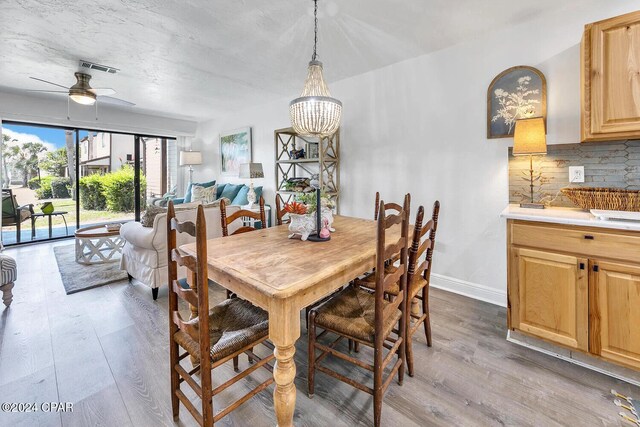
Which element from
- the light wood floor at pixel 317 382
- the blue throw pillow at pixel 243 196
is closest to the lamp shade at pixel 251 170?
the blue throw pillow at pixel 243 196

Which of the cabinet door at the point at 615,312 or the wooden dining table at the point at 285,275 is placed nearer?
the wooden dining table at the point at 285,275

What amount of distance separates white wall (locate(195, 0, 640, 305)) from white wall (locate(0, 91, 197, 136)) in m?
3.88

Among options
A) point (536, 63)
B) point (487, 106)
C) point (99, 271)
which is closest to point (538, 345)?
point (487, 106)

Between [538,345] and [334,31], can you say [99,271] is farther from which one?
[538,345]

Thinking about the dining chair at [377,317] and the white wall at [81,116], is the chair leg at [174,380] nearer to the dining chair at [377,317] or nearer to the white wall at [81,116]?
the dining chair at [377,317]

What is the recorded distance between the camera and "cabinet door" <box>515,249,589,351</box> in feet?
5.58

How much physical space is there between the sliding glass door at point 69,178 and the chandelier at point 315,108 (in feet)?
16.3

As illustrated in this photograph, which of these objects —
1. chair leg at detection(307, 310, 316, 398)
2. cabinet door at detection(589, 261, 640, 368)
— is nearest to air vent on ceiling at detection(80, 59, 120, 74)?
chair leg at detection(307, 310, 316, 398)

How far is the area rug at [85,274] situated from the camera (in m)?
3.01

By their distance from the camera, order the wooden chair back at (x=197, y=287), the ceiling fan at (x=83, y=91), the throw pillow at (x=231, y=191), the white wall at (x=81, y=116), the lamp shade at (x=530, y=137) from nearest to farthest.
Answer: the wooden chair back at (x=197, y=287)
the lamp shade at (x=530, y=137)
the ceiling fan at (x=83, y=91)
the white wall at (x=81, y=116)
the throw pillow at (x=231, y=191)

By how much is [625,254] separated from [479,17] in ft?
6.49

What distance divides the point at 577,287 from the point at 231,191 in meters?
4.94

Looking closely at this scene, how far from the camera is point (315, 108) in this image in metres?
1.85

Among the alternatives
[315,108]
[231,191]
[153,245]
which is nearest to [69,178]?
[231,191]
